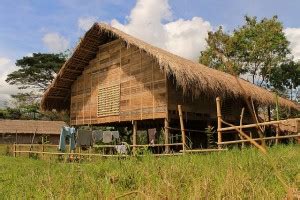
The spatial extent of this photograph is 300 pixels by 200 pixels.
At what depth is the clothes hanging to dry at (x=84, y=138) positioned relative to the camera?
45.3ft

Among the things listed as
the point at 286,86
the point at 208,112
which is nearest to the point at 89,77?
the point at 208,112

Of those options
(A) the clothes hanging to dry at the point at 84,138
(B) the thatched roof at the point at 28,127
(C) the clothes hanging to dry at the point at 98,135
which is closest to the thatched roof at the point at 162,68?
(C) the clothes hanging to dry at the point at 98,135

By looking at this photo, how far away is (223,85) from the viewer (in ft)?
41.2

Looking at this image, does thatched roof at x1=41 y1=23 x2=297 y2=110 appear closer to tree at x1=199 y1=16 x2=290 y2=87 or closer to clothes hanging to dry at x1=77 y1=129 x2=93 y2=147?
clothes hanging to dry at x1=77 y1=129 x2=93 y2=147

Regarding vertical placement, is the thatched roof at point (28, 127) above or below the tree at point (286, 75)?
below

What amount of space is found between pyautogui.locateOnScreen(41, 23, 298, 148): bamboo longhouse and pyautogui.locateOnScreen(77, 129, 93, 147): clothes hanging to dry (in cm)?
89

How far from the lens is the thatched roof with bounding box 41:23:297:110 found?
11141 mm

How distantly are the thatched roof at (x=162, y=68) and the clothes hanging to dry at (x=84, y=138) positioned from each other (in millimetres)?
2869

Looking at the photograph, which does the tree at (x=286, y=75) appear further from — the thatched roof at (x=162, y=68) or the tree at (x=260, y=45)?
the thatched roof at (x=162, y=68)

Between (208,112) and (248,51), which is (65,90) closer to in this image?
(208,112)

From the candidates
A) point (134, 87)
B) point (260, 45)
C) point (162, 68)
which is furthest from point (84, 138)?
point (260, 45)

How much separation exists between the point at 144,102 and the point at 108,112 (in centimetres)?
227

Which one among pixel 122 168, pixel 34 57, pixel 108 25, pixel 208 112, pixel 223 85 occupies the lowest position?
pixel 122 168

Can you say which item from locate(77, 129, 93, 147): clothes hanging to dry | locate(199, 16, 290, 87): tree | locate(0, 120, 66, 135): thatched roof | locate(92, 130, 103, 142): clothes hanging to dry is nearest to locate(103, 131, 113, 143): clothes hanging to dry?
locate(92, 130, 103, 142): clothes hanging to dry
